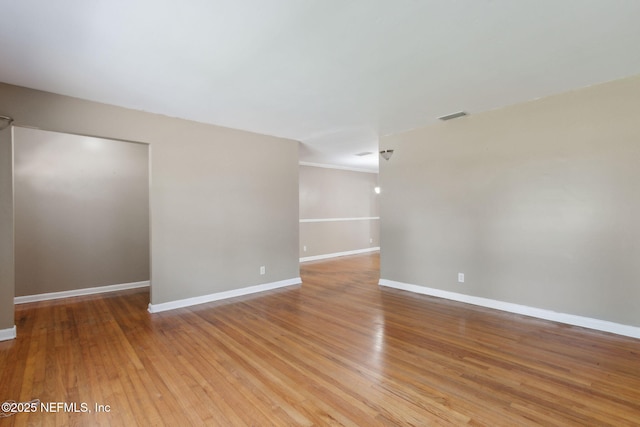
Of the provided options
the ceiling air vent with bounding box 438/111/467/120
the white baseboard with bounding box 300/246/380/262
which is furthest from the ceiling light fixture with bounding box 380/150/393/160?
the white baseboard with bounding box 300/246/380/262

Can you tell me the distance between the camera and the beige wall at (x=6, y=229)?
9.60 feet

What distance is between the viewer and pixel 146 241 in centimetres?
529

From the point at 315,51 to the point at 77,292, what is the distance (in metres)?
5.11

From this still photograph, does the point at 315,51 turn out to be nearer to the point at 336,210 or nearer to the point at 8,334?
the point at 8,334

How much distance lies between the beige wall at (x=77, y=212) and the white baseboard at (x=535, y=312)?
479cm

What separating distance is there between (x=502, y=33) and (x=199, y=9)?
82.2 inches

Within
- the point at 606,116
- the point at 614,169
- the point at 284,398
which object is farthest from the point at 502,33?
the point at 284,398

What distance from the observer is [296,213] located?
5309 millimetres

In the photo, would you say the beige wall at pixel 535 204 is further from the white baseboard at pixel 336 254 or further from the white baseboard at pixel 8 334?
the white baseboard at pixel 8 334

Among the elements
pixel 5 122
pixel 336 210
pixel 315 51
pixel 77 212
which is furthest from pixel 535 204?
pixel 77 212

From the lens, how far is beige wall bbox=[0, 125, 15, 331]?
293cm

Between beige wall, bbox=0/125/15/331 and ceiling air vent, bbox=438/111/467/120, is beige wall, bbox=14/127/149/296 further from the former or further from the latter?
ceiling air vent, bbox=438/111/467/120

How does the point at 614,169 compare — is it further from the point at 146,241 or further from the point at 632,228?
the point at 146,241

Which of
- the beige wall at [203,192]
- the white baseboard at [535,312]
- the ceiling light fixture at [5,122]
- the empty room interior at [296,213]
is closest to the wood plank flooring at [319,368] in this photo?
the empty room interior at [296,213]
